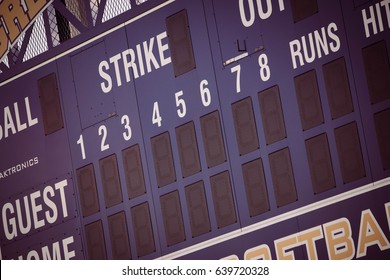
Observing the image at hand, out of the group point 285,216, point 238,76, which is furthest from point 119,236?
point 238,76

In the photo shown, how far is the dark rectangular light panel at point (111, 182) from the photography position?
39.8 feet

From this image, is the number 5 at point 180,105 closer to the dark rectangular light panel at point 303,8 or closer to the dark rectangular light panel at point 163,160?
the dark rectangular light panel at point 163,160

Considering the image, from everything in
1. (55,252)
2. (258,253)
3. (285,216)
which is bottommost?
(258,253)

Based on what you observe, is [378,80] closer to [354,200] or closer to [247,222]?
[354,200]

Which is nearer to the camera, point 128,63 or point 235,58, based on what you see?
point 235,58

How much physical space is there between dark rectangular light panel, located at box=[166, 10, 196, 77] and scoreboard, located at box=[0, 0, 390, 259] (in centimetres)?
2

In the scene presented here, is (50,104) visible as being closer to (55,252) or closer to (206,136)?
(55,252)

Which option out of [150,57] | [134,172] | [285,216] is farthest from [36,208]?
[285,216]

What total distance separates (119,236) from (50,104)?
181 centimetres

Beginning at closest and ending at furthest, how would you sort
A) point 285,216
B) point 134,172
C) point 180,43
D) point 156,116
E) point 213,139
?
point 285,216 → point 213,139 → point 180,43 → point 156,116 → point 134,172

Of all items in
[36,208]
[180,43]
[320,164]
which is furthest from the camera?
[36,208]

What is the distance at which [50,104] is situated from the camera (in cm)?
A: 1292

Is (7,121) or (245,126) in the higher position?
(7,121)

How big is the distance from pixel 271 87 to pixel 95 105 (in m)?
2.32
